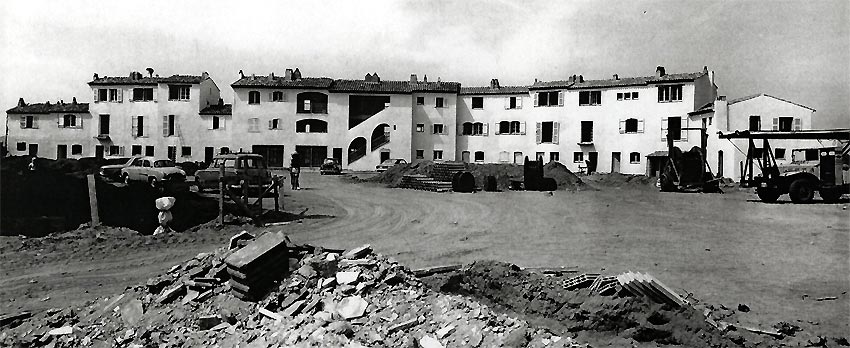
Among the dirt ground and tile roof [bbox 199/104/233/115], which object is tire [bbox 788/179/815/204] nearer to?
the dirt ground

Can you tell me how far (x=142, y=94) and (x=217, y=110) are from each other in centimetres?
1205

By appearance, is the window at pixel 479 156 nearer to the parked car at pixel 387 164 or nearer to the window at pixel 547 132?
the window at pixel 547 132

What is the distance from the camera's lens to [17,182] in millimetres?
11500

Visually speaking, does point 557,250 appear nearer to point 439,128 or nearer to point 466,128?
point 439,128

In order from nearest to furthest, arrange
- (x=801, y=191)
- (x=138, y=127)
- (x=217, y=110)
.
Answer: (x=801, y=191), (x=217, y=110), (x=138, y=127)

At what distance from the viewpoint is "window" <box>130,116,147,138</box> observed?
25.0 metres

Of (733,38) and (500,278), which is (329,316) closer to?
(500,278)

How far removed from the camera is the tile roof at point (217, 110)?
20.5 m

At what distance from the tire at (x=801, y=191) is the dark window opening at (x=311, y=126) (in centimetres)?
1758

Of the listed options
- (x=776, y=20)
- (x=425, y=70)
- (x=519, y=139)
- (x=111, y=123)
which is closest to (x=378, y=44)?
(x=425, y=70)

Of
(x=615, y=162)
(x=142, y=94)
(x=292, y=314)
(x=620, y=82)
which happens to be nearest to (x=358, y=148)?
(x=142, y=94)

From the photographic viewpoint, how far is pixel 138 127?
26281 mm

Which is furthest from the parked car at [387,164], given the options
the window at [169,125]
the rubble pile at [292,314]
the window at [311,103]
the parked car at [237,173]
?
the rubble pile at [292,314]

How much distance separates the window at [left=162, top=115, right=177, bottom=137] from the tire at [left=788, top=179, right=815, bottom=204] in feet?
72.8
